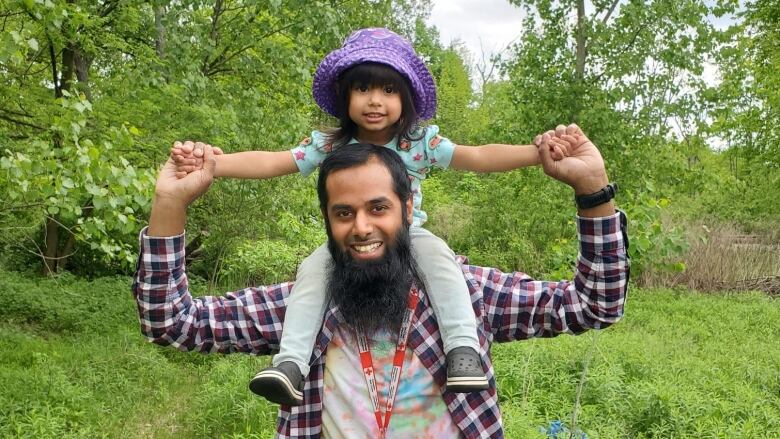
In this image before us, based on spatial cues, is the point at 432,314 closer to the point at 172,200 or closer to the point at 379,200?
the point at 379,200

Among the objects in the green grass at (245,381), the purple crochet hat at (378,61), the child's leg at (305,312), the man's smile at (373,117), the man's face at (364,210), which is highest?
the purple crochet hat at (378,61)

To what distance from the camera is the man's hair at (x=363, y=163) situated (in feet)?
5.59

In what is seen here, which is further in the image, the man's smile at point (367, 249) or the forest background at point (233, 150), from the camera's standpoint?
the forest background at point (233, 150)

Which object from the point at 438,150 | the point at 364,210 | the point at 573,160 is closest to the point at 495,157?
the point at 438,150

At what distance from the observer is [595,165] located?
62.5 inches

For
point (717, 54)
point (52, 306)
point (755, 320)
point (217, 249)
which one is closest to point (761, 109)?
point (717, 54)

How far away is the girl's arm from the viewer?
185 cm

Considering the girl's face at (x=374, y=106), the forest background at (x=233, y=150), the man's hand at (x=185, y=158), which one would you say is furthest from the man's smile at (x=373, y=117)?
the forest background at (x=233, y=150)

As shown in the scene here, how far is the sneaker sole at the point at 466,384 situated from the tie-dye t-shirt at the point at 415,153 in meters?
0.65

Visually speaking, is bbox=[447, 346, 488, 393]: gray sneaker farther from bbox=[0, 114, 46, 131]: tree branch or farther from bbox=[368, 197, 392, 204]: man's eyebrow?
bbox=[0, 114, 46, 131]: tree branch

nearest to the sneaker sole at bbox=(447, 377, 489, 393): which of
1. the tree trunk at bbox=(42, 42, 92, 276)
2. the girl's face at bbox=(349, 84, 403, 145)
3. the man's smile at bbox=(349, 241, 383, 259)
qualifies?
the man's smile at bbox=(349, 241, 383, 259)

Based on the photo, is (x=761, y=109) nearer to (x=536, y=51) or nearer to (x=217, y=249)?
(x=536, y=51)

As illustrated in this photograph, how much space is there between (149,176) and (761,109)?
51.3 ft

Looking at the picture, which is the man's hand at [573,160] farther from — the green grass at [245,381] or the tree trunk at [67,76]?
the tree trunk at [67,76]
